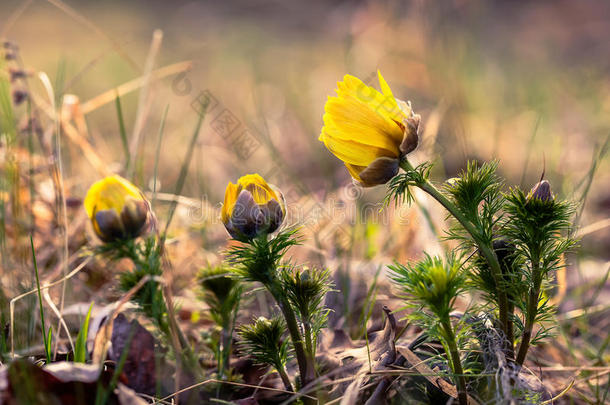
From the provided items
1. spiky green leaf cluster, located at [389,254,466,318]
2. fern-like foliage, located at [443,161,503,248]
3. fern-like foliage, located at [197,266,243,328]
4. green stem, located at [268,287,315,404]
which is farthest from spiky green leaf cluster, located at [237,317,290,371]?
fern-like foliage, located at [443,161,503,248]

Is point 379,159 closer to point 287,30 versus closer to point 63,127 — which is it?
point 63,127

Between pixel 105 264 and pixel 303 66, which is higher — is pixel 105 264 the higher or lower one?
the lower one

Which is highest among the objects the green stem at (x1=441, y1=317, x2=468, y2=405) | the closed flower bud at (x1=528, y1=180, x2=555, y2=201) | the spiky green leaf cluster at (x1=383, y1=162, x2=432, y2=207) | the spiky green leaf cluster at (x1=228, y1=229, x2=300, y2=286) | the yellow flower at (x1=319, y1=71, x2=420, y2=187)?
the yellow flower at (x1=319, y1=71, x2=420, y2=187)

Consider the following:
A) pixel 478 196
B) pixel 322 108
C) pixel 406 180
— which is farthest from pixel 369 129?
→ pixel 322 108

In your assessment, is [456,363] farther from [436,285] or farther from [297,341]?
[297,341]

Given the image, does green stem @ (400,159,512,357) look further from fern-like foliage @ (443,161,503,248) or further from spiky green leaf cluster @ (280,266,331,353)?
spiky green leaf cluster @ (280,266,331,353)

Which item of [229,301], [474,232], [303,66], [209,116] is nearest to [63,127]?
[229,301]
